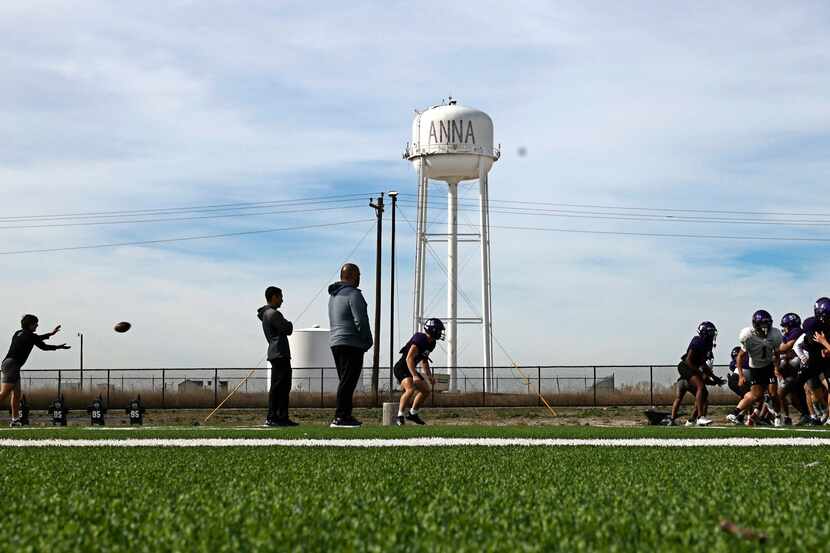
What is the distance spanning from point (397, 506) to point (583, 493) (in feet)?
2.58

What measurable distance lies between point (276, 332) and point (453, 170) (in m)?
37.2

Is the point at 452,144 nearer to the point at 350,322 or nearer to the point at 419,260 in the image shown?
the point at 419,260

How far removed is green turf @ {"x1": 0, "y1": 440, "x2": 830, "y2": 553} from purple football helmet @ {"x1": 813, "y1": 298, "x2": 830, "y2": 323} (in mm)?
6966

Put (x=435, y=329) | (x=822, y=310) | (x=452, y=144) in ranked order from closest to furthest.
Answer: (x=822, y=310)
(x=435, y=329)
(x=452, y=144)

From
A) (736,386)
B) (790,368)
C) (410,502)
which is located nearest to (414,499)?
(410,502)

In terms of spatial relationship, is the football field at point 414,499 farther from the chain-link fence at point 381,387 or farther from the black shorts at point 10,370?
the chain-link fence at point 381,387

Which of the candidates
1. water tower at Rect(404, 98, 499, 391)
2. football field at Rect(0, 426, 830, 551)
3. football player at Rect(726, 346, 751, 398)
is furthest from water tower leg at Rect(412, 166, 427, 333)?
football field at Rect(0, 426, 830, 551)

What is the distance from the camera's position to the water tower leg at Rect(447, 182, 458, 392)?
4791cm

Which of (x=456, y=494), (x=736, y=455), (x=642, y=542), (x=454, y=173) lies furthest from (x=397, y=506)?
(x=454, y=173)

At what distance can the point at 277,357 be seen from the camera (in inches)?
450

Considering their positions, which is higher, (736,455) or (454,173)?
(454,173)

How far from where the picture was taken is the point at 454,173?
158ft

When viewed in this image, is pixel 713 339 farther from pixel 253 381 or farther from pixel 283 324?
pixel 253 381

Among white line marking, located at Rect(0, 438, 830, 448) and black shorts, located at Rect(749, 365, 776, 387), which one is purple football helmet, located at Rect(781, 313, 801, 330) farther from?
white line marking, located at Rect(0, 438, 830, 448)
